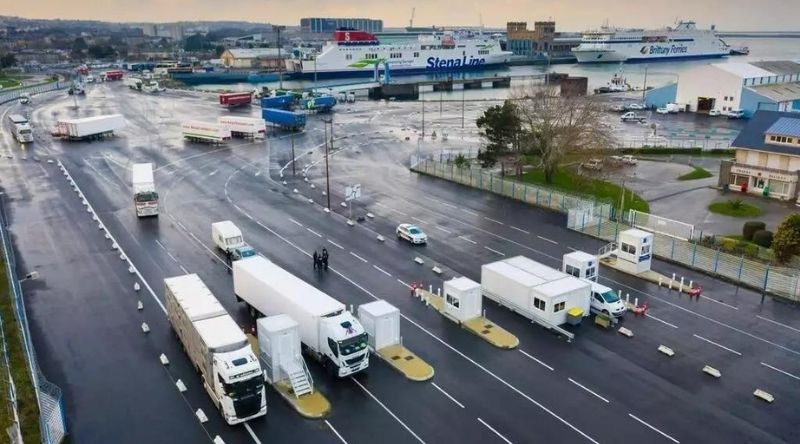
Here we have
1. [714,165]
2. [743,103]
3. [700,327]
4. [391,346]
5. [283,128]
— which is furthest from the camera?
[743,103]

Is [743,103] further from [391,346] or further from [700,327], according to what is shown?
[391,346]

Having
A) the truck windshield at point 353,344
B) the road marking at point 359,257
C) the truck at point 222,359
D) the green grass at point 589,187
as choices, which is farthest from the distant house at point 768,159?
the truck at point 222,359

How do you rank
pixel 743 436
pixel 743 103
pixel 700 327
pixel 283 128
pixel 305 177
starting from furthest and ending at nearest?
pixel 743 103
pixel 283 128
pixel 305 177
pixel 700 327
pixel 743 436

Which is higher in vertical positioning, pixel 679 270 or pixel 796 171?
pixel 796 171

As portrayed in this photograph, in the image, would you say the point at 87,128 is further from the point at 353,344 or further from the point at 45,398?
the point at 353,344

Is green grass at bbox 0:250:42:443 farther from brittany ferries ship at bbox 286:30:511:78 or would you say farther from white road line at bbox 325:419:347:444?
brittany ferries ship at bbox 286:30:511:78

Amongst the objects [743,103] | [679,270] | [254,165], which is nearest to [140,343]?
[679,270]
